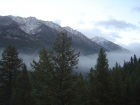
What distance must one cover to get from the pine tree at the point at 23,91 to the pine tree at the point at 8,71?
3.83 feet

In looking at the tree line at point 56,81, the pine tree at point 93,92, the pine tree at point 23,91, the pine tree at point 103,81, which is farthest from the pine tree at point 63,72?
the pine tree at point 23,91

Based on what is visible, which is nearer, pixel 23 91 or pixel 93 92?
pixel 93 92

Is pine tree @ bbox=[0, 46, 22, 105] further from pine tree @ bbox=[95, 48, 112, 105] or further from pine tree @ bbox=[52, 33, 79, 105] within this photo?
Answer: pine tree @ bbox=[95, 48, 112, 105]

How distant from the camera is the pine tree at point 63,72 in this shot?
19203 millimetres

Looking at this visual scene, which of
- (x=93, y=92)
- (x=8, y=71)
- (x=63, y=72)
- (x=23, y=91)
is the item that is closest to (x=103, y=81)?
(x=93, y=92)

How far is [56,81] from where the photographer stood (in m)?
19.5

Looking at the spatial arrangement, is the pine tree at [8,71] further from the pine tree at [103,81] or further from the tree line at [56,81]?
the pine tree at [103,81]

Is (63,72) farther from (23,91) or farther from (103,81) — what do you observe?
(23,91)

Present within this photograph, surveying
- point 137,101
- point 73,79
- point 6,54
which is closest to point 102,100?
point 73,79

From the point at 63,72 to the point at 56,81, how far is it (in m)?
1.17

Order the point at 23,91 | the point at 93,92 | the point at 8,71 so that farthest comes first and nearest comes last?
the point at 23,91 → the point at 93,92 → the point at 8,71

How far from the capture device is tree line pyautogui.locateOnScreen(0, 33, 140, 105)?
1950 cm

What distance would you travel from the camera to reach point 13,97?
2791cm

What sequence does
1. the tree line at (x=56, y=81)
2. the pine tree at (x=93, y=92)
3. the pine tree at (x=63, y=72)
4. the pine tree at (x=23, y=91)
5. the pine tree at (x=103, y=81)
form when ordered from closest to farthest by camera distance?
the pine tree at (x=63, y=72)
the tree line at (x=56, y=81)
the pine tree at (x=93, y=92)
the pine tree at (x=23, y=91)
the pine tree at (x=103, y=81)
